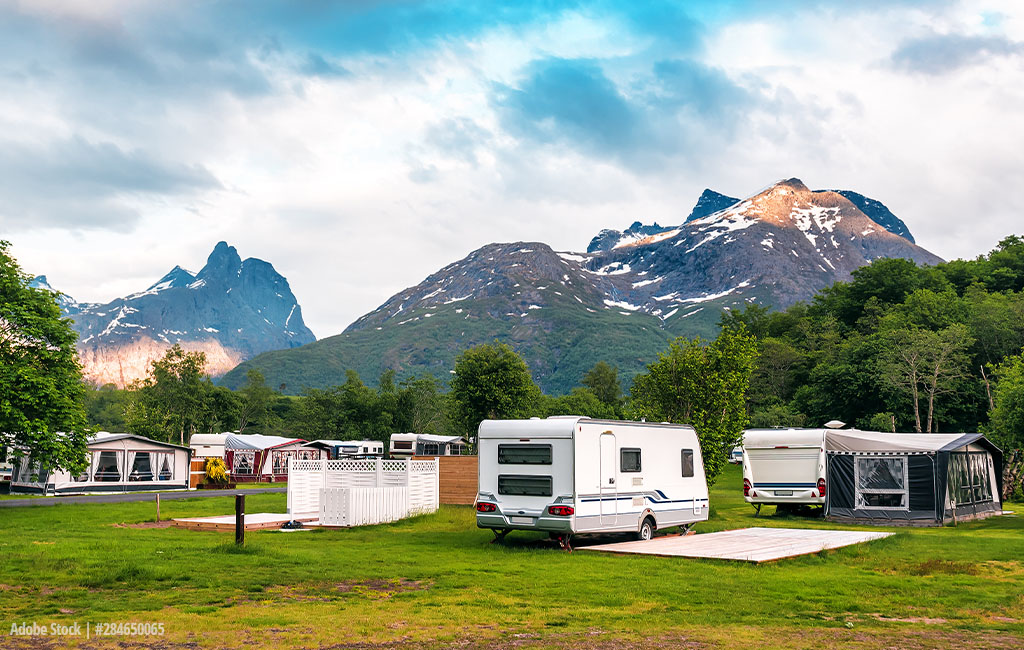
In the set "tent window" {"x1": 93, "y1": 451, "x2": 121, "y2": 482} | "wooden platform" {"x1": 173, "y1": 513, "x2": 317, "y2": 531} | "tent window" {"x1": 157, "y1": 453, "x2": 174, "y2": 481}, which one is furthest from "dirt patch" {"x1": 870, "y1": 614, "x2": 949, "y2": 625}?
"tent window" {"x1": 157, "y1": 453, "x2": 174, "y2": 481}

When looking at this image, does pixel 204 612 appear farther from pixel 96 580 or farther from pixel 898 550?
pixel 898 550

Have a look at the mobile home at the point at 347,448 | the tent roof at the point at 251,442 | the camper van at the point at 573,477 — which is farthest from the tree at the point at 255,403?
the camper van at the point at 573,477

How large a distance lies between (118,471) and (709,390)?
3017 centimetres

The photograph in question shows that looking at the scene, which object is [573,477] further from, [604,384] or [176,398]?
[604,384]

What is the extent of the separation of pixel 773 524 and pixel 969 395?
123 feet

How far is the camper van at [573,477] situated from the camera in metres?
16.0

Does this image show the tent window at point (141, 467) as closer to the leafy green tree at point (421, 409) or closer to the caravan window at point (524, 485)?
the caravan window at point (524, 485)

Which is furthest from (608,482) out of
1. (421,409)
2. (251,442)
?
(421,409)

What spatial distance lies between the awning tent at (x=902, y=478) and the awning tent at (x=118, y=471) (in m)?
31.8

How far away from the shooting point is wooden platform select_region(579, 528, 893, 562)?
48.5 feet

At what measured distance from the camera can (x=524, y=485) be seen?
54.4 feet

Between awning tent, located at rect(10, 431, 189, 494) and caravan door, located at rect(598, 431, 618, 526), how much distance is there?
29.8 metres

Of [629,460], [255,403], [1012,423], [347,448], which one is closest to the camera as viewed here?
[629,460]

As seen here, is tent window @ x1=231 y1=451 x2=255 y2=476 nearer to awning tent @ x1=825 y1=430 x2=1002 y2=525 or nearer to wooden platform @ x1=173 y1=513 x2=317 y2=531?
wooden platform @ x1=173 y1=513 x2=317 y2=531
